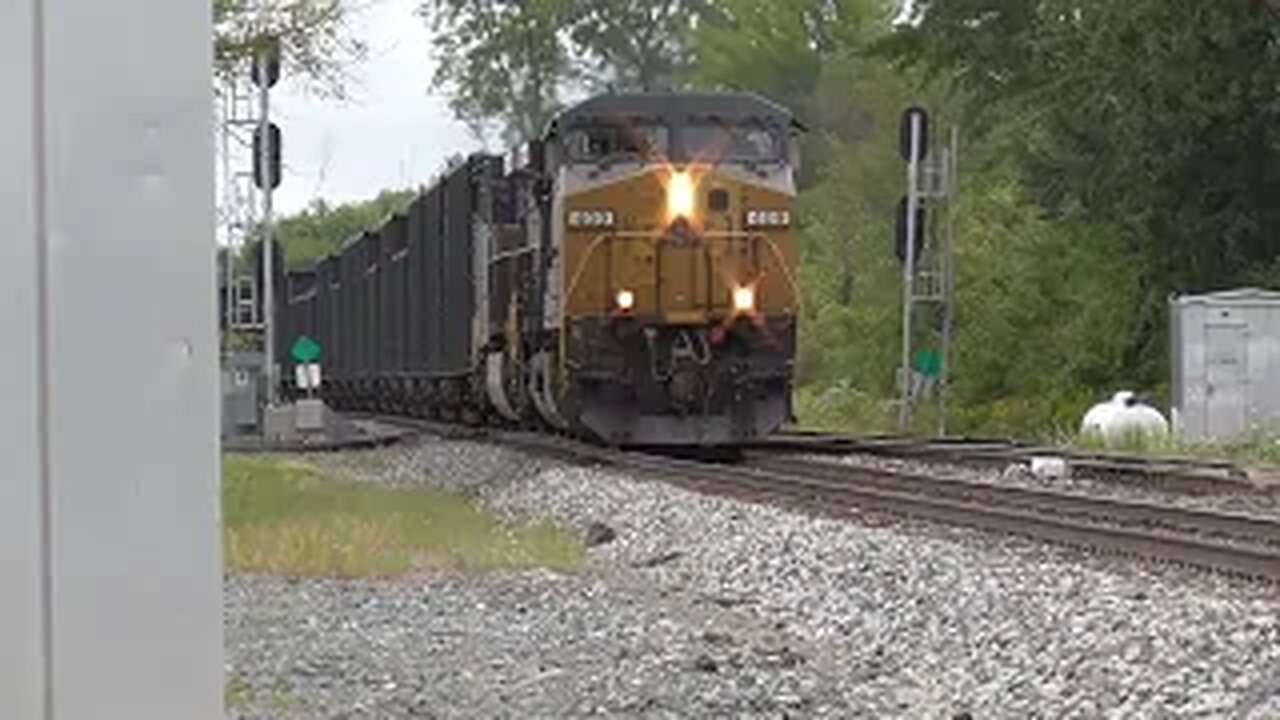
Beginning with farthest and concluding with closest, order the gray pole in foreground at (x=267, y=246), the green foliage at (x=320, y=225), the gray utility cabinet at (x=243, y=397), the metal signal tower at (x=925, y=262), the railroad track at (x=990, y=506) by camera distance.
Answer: the green foliage at (x=320, y=225), the gray utility cabinet at (x=243, y=397), the metal signal tower at (x=925, y=262), the gray pole in foreground at (x=267, y=246), the railroad track at (x=990, y=506)

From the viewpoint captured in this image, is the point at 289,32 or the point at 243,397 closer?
the point at 289,32

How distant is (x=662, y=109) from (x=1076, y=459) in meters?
6.07

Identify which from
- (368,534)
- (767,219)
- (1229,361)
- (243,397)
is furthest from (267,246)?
(368,534)

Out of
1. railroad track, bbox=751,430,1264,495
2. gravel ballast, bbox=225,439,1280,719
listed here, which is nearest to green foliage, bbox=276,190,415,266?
railroad track, bbox=751,430,1264,495

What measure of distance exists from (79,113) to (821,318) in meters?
49.0

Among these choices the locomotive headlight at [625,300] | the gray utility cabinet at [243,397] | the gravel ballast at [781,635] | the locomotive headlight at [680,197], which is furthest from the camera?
the gray utility cabinet at [243,397]

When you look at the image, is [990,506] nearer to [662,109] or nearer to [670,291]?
[670,291]

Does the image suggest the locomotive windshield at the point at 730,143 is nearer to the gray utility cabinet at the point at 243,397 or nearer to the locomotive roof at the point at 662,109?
the locomotive roof at the point at 662,109

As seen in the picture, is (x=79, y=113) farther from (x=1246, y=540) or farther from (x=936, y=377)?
(x=936, y=377)

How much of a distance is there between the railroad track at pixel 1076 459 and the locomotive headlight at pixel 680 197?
3.80 m

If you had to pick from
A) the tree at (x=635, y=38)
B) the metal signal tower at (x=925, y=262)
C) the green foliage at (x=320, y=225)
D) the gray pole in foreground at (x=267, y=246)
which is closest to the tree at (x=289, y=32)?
the gray pole in foreground at (x=267, y=246)

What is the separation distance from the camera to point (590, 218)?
22078 millimetres

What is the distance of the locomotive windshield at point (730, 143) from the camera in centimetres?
2262

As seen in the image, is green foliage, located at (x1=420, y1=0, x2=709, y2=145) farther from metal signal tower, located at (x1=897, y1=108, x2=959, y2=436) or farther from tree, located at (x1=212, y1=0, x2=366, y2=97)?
tree, located at (x1=212, y1=0, x2=366, y2=97)
